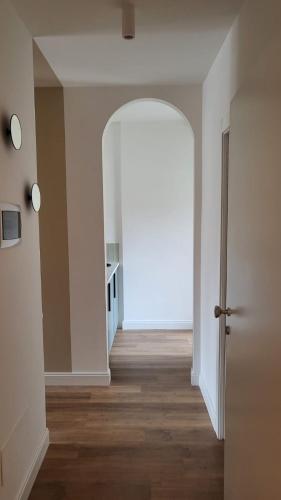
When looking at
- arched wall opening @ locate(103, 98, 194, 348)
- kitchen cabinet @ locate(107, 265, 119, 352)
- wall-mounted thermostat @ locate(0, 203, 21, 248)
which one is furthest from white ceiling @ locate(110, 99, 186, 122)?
wall-mounted thermostat @ locate(0, 203, 21, 248)

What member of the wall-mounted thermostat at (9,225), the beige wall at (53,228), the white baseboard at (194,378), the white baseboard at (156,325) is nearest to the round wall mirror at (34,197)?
the wall-mounted thermostat at (9,225)

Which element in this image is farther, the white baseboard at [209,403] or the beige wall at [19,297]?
the white baseboard at [209,403]

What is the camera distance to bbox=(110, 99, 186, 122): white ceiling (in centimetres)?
392

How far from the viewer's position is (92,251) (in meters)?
3.22

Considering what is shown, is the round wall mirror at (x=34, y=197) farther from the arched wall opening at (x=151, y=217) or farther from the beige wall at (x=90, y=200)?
the arched wall opening at (x=151, y=217)

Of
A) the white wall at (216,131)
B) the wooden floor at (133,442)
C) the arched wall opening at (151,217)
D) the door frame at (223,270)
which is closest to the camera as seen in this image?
the white wall at (216,131)

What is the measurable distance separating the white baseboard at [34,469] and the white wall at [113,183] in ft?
8.73

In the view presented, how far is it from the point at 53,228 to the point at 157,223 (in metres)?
1.76

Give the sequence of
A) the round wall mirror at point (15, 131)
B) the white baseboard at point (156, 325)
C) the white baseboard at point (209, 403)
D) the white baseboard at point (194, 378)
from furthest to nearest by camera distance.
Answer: the white baseboard at point (156, 325), the white baseboard at point (194, 378), the white baseboard at point (209, 403), the round wall mirror at point (15, 131)

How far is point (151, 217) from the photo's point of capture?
4695mm

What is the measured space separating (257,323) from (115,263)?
340cm

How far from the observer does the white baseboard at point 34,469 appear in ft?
6.41

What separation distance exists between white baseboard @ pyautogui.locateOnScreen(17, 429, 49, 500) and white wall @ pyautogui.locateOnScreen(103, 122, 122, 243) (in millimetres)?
2662

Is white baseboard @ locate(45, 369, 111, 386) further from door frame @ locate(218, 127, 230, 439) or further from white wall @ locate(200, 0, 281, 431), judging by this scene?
door frame @ locate(218, 127, 230, 439)
